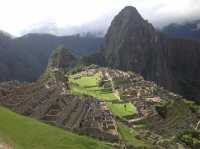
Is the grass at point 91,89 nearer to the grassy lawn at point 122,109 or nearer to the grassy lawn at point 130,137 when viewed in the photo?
the grassy lawn at point 122,109

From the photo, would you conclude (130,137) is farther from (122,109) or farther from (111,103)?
(111,103)

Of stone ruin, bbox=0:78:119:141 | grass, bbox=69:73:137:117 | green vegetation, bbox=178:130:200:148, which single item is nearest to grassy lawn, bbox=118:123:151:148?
stone ruin, bbox=0:78:119:141

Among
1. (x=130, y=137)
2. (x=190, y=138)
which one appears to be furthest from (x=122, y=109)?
(x=130, y=137)

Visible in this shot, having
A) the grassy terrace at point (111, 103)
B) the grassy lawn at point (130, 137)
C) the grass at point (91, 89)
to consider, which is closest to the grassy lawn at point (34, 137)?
the grassy terrace at point (111, 103)

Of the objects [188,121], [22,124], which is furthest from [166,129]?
[22,124]

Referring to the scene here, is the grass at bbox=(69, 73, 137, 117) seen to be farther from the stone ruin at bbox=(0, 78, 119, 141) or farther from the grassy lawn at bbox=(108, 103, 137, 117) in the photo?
the stone ruin at bbox=(0, 78, 119, 141)

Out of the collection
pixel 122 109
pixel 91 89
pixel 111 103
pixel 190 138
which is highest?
pixel 91 89
